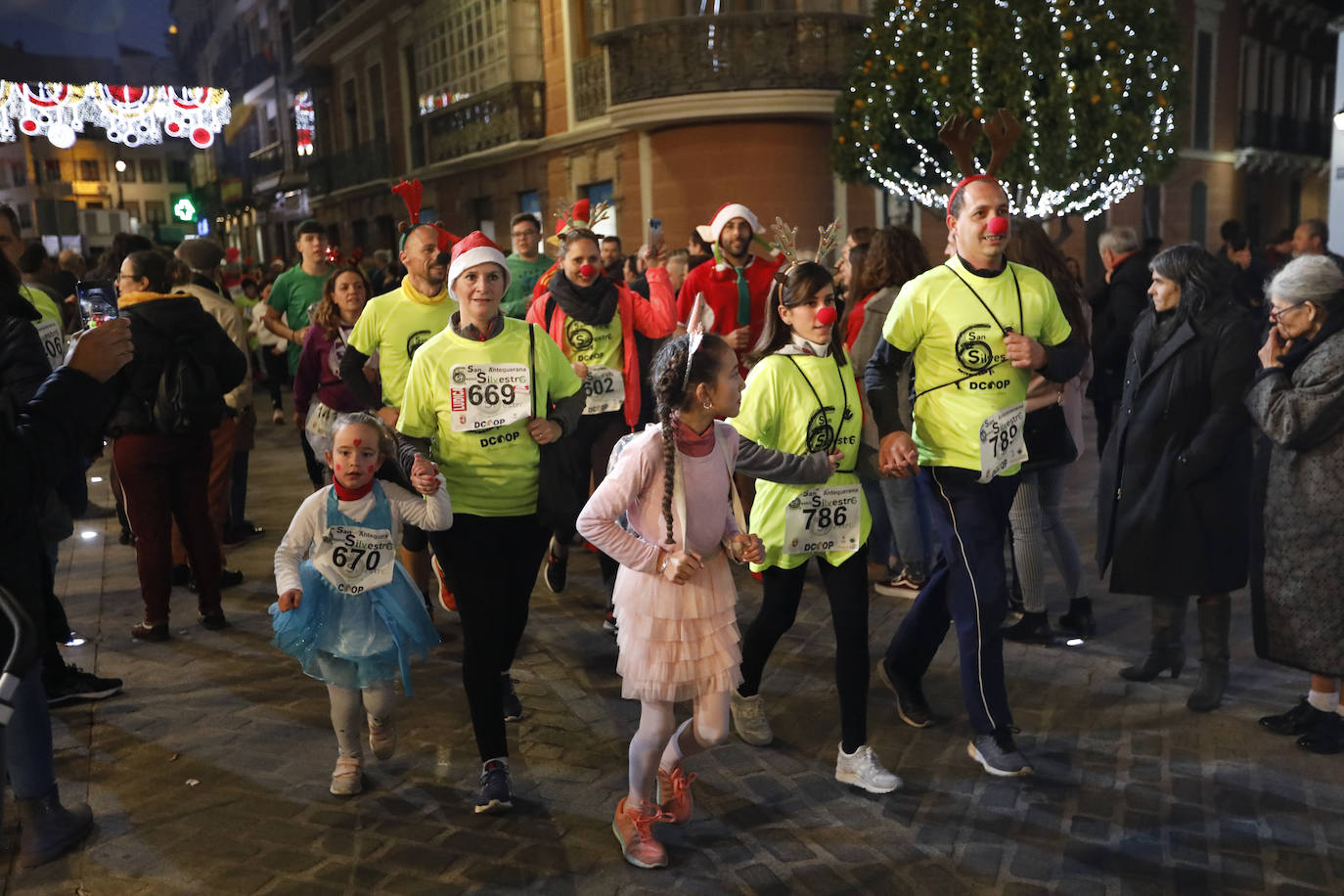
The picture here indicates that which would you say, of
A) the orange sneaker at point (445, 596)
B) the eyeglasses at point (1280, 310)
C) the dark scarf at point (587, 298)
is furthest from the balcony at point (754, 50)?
the eyeglasses at point (1280, 310)

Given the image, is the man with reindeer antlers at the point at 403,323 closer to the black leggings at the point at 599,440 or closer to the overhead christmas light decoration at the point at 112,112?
the black leggings at the point at 599,440

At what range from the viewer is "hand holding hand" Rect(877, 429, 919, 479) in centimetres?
411

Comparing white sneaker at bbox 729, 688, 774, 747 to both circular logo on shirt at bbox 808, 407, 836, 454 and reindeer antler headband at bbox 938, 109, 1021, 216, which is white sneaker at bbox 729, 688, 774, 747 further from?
reindeer antler headband at bbox 938, 109, 1021, 216

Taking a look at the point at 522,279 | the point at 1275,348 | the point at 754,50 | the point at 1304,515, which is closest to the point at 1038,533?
the point at 1304,515

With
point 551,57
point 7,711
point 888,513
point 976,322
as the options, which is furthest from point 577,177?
point 7,711

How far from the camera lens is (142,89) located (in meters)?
28.8

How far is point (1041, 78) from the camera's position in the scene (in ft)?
46.4

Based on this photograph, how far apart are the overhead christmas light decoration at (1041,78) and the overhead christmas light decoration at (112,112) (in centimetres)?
1914

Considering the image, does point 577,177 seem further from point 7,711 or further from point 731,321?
point 7,711

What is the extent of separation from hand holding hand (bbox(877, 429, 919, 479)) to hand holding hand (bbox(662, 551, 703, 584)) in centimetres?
98

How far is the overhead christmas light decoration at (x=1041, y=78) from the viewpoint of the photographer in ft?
45.6

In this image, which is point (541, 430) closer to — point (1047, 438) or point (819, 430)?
point (819, 430)

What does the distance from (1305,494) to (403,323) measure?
375 cm

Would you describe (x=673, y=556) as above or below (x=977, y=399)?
below
